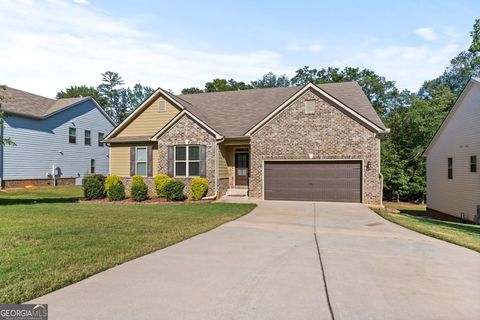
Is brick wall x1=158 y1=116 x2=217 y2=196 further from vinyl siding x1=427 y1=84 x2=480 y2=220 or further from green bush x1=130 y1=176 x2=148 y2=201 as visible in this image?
vinyl siding x1=427 y1=84 x2=480 y2=220

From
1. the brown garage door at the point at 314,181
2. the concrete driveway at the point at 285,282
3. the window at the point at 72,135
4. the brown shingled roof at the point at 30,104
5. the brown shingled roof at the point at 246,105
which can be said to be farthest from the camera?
the window at the point at 72,135

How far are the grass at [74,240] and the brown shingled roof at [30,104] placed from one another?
15553 mm

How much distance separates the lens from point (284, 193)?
1672 cm

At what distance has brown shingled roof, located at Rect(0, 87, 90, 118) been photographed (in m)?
23.8

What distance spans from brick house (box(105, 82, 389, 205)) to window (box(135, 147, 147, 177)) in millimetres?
57

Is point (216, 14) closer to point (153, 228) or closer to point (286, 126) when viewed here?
point (286, 126)

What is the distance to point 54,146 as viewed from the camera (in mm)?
26844

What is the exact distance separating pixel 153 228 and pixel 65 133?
23153 millimetres

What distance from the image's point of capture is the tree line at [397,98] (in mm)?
25766

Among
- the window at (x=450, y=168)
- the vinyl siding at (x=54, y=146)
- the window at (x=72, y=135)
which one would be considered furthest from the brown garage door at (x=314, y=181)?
the window at (x=72, y=135)

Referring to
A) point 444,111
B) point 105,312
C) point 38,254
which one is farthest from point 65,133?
point 444,111

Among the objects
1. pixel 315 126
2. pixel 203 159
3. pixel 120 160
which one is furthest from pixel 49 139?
pixel 315 126

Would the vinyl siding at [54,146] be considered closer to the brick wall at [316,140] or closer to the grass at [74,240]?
the grass at [74,240]

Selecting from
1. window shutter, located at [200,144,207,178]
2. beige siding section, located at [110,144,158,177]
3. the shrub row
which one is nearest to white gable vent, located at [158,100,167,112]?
beige siding section, located at [110,144,158,177]
